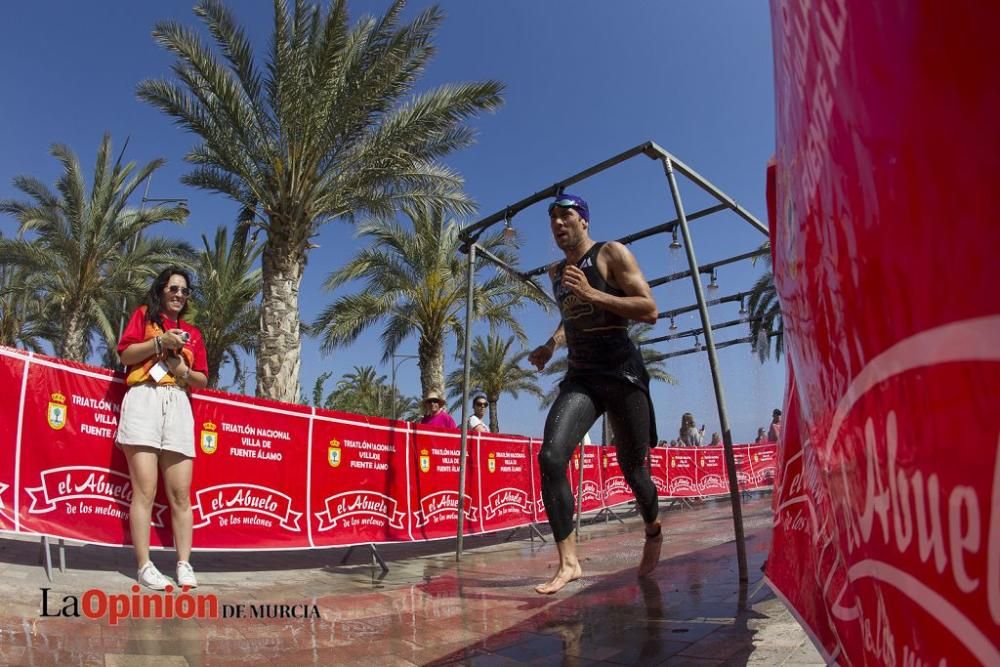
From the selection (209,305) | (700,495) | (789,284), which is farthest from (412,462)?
(209,305)

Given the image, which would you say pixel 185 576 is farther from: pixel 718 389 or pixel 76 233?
pixel 76 233

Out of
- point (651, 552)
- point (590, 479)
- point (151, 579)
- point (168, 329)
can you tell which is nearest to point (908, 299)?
point (651, 552)

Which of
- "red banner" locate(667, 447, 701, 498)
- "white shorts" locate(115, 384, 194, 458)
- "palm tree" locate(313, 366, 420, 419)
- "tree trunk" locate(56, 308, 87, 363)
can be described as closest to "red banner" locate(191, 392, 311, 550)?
"white shorts" locate(115, 384, 194, 458)

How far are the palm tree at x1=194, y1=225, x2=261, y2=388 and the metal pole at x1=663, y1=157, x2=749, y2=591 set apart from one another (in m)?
16.8

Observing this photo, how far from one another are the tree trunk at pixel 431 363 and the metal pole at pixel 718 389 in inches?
530

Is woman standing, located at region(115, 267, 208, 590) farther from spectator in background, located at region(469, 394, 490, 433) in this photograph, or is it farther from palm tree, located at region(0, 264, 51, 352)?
palm tree, located at region(0, 264, 51, 352)

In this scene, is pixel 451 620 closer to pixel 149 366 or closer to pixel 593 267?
pixel 593 267

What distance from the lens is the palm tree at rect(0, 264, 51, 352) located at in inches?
835

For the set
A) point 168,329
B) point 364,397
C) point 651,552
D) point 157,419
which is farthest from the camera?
point 364,397

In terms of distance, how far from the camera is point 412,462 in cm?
593

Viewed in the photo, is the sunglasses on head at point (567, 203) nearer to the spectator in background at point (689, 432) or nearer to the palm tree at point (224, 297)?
the spectator in background at point (689, 432)

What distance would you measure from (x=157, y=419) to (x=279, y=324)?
6927 millimetres

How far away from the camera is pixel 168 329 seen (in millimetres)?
3871

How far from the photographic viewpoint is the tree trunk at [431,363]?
1734 centimetres
